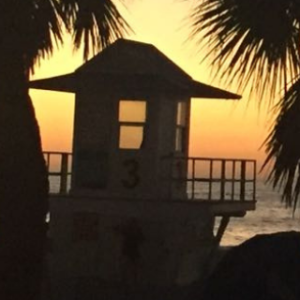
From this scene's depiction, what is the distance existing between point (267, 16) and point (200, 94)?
15704 millimetres

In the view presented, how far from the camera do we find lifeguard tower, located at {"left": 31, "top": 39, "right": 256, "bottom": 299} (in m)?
27.9

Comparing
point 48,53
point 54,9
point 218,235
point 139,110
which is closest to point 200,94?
point 139,110

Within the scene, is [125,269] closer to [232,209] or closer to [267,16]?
[232,209]

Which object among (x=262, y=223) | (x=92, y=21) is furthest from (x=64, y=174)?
(x=262, y=223)

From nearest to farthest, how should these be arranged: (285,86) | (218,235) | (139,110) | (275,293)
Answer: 1. (275,293)
2. (285,86)
3. (139,110)
4. (218,235)

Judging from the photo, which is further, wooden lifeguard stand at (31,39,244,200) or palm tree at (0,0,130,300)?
wooden lifeguard stand at (31,39,244,200)

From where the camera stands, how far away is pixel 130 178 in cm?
2830

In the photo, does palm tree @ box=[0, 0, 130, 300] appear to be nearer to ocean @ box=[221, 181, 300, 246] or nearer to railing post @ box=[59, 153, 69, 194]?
railing post @ box=[59, 153, 69, 194]

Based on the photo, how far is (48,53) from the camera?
53.7 ft

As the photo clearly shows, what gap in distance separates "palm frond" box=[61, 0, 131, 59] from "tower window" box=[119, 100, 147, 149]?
13055 millimetres

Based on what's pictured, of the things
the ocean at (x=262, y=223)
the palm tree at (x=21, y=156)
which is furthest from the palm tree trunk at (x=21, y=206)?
the ocean at (x=262, y=223)

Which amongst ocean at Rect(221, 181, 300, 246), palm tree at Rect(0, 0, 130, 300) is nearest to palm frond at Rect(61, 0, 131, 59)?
palm tree at Rect(0, 0, 130, 300)

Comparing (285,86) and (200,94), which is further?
(200,94)

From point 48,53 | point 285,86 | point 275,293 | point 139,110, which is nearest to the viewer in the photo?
point 275,293
